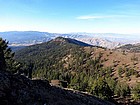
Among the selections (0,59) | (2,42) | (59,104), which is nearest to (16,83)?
(59,104)

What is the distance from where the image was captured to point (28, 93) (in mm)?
39781

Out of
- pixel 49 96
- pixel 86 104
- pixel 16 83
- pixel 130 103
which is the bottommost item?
pixel 130 103

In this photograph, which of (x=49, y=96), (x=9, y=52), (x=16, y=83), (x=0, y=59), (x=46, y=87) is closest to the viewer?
(x=16, y=83)

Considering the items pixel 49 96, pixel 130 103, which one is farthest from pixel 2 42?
pixel 130 103

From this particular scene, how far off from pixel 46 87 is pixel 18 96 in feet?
39.3

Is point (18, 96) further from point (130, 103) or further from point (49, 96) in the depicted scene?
point (130, 103)

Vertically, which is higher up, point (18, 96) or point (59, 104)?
point (18, 96)

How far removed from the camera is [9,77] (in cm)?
4016

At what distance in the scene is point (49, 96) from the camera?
4362cm

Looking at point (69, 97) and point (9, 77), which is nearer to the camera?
point (9, 77)

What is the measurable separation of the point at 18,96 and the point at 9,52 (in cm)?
5787

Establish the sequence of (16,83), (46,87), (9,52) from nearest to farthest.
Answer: (16,83) → (46,87) → (9,52)

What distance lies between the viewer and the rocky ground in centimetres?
3581

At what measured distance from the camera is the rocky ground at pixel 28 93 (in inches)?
1410
